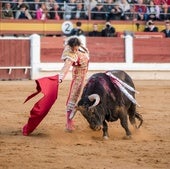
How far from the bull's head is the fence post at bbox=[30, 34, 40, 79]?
27.5 ft

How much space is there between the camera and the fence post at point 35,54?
1500 cm

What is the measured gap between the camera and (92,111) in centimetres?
665

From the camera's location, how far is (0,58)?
14.9m

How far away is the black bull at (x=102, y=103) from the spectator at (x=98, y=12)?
33.7 feet

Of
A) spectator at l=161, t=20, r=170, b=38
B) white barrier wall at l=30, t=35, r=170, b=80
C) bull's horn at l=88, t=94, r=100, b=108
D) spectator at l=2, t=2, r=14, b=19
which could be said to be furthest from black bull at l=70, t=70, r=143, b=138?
spectator at l=161, t=20, r=170, b=38

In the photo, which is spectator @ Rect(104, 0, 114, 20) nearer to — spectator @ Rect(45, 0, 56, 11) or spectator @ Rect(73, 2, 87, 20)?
spectator @ Rect(73, 2, 87, 20)

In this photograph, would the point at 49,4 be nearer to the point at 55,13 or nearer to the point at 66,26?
the point at 55,13

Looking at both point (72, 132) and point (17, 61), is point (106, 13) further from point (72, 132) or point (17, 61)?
point (72, 132)

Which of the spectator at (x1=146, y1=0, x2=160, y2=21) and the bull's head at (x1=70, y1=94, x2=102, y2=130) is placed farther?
the spectator at (x1=146, y1=0, x2=160, y2=21)

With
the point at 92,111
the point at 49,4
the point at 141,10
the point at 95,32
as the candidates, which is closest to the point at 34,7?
the point at 49,4

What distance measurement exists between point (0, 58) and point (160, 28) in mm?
5229

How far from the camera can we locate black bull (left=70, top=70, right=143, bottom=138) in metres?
6.66

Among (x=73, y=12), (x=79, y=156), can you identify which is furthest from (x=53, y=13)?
(x=79, y=156)

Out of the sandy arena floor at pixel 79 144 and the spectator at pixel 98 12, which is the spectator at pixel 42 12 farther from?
the sandy arena floor at pixel 79 144
